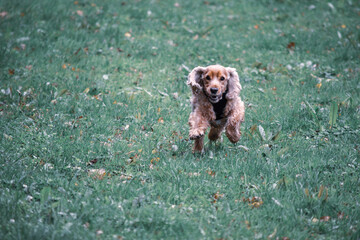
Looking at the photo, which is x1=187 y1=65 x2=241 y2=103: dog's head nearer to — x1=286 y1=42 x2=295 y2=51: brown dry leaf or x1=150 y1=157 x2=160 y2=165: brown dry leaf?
x1=150 y1=157 x2=160 y2=165: brown dry leaf

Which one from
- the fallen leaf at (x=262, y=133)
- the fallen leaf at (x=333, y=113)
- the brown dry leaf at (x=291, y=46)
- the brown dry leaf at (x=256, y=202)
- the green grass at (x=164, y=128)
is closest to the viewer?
the green grass at (x=164, y=128)

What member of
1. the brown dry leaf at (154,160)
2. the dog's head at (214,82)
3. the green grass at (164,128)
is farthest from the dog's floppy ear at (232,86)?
the brown dry leaf at (154,160)

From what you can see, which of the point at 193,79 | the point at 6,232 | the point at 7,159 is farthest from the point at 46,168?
the point at 193,79

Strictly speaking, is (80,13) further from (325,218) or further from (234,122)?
(325,218)

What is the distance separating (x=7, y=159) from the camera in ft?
14.2

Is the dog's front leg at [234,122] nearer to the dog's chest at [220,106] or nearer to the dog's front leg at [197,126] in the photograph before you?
the dog's chest at [220,106]

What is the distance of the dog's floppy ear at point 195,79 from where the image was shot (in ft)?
14.4

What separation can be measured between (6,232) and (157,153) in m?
2.01

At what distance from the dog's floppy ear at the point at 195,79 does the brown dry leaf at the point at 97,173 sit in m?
1.36

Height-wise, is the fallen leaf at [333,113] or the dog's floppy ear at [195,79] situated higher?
the dog's floppy ear at [195,79]

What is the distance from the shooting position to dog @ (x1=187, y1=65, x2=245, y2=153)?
4363mm

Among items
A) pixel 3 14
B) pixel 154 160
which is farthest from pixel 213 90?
pixel 3 14

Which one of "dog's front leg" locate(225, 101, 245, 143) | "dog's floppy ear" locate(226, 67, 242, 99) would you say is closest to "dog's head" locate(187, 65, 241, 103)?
"dog's floppy ear" locate(226, 67, 242, 99)

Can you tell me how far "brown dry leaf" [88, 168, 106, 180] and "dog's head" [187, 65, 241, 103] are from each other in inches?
53.5
